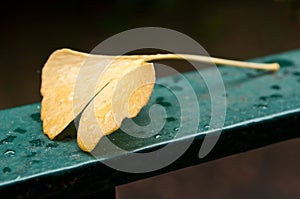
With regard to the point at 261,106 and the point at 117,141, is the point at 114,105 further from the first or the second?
the point at 261,106

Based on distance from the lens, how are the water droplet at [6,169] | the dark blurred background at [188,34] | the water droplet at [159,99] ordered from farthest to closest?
the dark blurred background at [188,34] < the water droplet at [159,99] < the water droplet at [6,169]

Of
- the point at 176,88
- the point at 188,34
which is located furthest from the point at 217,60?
the point at 188,34

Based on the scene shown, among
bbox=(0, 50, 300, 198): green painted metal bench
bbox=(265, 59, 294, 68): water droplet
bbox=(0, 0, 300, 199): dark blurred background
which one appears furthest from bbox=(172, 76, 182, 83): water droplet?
bbox=(0, 0, 300, 199): dark blurred background

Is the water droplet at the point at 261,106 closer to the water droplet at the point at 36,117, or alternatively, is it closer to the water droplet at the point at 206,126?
the water droplet at the point at 206,126

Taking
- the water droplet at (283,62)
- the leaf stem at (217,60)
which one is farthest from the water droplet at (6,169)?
the water droplet at (283,62)

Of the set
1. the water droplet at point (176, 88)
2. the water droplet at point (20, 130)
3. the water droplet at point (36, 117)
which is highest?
the water droplet at point (20, 130)

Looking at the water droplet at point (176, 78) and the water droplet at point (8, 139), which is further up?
the water droplet at point (8, 139)
